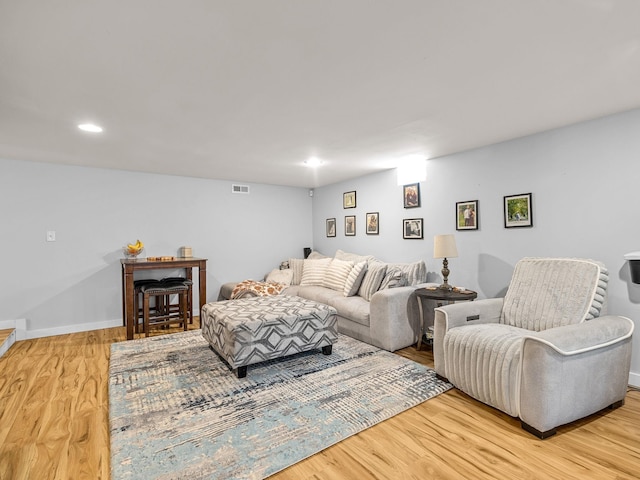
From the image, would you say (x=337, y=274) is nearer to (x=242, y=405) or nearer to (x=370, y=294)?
(x=370, y=294)

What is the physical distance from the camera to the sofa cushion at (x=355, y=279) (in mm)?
4090

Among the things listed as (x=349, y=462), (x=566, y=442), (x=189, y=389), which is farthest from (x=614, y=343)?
(x=189, y=389)

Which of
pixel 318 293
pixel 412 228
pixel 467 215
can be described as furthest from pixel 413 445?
pixel 412 228

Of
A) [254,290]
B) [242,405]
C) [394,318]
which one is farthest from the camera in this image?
[254,290]

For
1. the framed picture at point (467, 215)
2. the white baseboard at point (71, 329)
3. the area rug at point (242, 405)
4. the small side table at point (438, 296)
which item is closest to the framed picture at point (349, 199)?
the framed picture at point (467, 215)

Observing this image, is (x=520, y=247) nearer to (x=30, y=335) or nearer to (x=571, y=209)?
(x=571, y=209)

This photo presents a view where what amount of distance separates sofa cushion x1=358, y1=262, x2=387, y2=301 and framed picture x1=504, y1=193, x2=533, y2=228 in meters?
1.36

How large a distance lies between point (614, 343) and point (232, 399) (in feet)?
8.35

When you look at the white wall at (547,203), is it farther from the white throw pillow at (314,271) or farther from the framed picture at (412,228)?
the white throw pillow at (314,271)

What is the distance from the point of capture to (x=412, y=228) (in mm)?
4211

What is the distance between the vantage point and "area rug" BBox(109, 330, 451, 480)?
69.1 inches

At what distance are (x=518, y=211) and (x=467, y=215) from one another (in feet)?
1.71

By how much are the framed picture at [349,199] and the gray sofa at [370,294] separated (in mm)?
762

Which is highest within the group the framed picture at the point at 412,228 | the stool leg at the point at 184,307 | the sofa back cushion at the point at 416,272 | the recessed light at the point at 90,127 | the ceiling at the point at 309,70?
the recessed light at the point at 90,127
